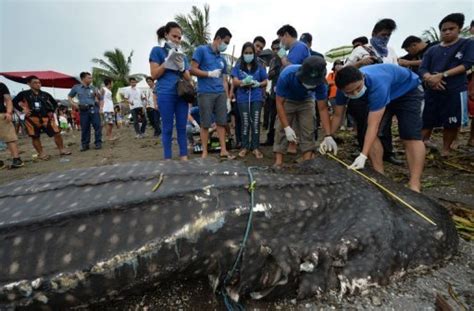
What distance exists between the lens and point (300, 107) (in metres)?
4.15


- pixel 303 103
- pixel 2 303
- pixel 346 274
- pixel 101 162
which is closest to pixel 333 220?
pixel 346 274

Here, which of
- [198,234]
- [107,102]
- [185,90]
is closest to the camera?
[198,234]

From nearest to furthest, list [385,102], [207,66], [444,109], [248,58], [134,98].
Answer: [385,102] < [444,109] < [207,66] < [248,58] < [134,98]

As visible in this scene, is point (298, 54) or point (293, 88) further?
point (298, 54)

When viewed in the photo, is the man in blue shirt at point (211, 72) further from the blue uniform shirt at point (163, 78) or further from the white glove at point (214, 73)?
the blue uniform shirt at point (163, 78)

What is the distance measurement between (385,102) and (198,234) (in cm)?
244

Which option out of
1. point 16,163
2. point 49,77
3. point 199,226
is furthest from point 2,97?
point 49,77

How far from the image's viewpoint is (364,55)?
4438 mm

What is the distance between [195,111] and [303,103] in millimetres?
3557

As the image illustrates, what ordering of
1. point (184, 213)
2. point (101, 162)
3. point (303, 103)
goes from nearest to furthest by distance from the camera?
point (184, 213), point (303, 103), point (101, 162)

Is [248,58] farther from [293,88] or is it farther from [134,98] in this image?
[134,98]

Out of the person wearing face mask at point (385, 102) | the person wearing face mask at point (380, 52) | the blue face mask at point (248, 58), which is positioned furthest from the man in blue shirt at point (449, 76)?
the blue face mask at point (248, 58)

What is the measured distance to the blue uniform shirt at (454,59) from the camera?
167 inches

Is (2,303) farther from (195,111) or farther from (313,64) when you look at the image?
(195,111)
